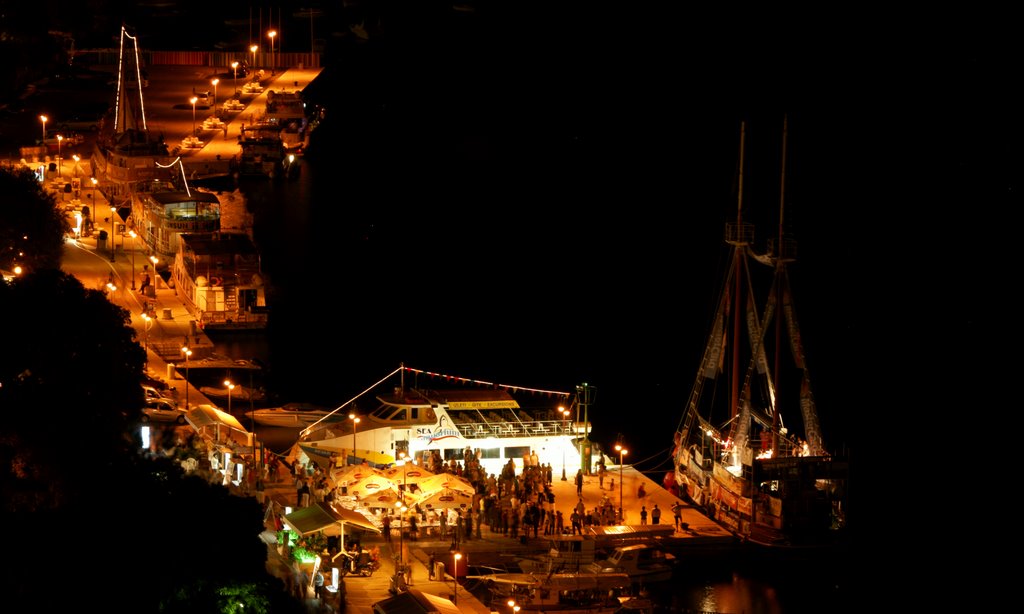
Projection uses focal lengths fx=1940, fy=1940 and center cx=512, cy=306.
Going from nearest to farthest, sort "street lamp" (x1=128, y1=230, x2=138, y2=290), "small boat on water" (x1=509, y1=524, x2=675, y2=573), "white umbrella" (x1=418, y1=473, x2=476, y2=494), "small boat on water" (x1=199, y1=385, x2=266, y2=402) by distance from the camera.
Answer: "small boat on water" (x1=509, y1=524, x2=675, y2=573) → "white umbrella" (x1=418, y1=473, x2=476, y2=494) → "small boat on water" (x1=199, y1=385, x2=266, y2=402) → "street lamp" (x1=128, y1=230, x2=138, y2=290)

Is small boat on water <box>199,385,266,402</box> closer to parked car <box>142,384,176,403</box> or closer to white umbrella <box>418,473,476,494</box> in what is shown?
parked car <box>142,384,176,403</box>

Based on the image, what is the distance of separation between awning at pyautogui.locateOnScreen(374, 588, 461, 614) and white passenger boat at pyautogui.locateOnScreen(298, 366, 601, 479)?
24.8 ft

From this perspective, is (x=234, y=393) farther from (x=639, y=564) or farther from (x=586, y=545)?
(x=639, y=564)

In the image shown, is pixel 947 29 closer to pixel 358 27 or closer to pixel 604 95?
pixel 604 95

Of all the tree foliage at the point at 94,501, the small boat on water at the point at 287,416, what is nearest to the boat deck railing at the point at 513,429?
the small boat on water at the point at 287,416

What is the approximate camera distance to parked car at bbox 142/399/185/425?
36.8 metres

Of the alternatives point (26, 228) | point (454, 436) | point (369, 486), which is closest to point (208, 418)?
point (369, 486)

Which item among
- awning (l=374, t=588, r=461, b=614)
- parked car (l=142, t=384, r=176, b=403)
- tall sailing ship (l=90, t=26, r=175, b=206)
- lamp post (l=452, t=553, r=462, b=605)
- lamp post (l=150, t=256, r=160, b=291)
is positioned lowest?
awning (l=374, t=588, r=461, b=614)

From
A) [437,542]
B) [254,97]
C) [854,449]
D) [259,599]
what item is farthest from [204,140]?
[259,599]

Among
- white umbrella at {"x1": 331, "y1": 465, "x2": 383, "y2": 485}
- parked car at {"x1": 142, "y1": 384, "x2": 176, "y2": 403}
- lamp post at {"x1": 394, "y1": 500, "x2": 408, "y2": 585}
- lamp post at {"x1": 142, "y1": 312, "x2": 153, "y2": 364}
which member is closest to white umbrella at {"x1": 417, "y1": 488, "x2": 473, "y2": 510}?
lamp post at {"x1": 394, "y1": 500, "x2": 408, "y2": 585}

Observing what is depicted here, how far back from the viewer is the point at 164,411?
37219mm

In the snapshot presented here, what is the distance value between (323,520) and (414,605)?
137 inches

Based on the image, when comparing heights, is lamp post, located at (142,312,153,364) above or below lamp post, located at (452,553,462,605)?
above

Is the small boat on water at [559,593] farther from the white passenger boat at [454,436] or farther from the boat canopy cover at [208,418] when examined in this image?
the boat canopy cover at [208,418]
